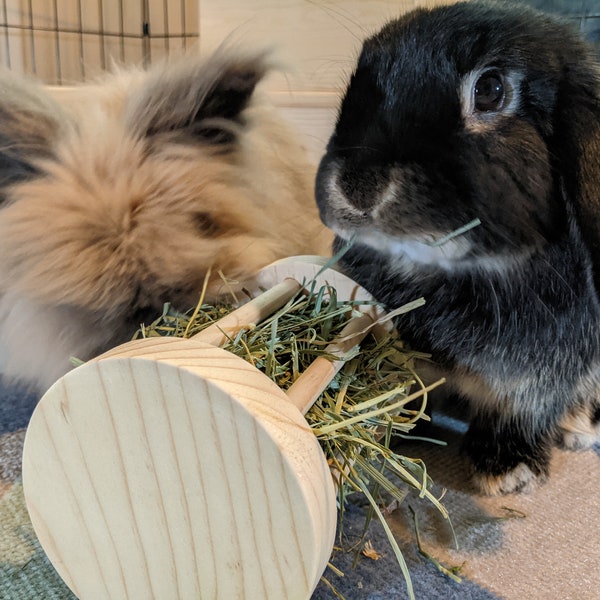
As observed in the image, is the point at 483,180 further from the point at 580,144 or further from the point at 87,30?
the point at 87,30

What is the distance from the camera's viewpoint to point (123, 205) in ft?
2.59

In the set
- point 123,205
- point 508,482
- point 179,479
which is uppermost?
point 123,205

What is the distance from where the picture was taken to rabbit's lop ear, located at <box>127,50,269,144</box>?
0.88 m

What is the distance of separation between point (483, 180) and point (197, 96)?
0.45 m

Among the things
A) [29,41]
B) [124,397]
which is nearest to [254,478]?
[124,397]

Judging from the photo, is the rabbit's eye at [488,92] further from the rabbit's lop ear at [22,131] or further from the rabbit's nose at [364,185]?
the rabbit's lop ear at [22,131]

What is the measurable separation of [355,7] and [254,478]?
97cm

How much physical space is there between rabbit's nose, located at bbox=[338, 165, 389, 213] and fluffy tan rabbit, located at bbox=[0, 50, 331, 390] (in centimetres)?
23

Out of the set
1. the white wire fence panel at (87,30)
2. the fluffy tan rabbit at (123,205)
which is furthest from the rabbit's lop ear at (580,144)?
the white wire fence panel at (87,30)

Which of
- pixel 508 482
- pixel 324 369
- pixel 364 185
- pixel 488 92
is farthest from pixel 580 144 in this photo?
pixel 508 482

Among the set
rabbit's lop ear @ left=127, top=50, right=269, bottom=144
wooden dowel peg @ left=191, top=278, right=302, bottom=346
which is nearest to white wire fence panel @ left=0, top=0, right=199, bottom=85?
rabbit's lop ear @ left=127, top=50, right=269, bottom=144

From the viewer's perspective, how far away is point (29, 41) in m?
2.25

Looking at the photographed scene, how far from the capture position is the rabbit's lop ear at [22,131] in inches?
33.3

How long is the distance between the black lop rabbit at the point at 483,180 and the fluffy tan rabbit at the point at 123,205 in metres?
0.20
